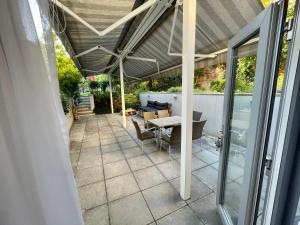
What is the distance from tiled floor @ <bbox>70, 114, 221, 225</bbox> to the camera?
1859 mm

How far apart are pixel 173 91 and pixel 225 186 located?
5.20 meters

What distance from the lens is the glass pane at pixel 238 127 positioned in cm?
141

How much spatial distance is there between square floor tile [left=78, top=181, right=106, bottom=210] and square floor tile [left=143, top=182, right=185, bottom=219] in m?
0.69

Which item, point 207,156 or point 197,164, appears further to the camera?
point 207,156

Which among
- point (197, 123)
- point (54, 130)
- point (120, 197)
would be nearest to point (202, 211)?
point (120, 197)

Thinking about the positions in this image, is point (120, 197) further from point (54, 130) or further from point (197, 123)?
point (197, 123)

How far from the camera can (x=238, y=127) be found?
1.57 meters

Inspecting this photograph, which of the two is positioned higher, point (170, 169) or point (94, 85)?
point (94, 85)

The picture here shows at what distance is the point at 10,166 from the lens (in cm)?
88

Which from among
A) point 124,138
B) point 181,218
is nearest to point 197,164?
point 181,218

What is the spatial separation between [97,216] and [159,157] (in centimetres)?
179

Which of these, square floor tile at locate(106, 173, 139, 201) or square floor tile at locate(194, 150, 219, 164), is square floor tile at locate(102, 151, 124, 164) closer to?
square floor tile at locate(106, 173, 139, 201)

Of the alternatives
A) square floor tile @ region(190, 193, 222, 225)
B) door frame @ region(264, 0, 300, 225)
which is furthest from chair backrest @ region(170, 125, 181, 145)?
door frame @ region(264, 0, 300, 225)

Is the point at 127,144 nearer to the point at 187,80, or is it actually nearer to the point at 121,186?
the point at 121,186
